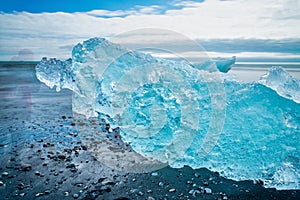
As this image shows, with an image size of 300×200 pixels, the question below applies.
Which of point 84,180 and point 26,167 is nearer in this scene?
point 84,180

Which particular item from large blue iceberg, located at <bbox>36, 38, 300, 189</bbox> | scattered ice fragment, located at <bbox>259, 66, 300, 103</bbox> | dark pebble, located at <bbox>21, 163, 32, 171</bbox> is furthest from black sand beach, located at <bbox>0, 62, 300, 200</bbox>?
scattered ice fragment, located at <bbox>259, 66, 300, 103</bbox>

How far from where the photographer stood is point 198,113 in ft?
14.8

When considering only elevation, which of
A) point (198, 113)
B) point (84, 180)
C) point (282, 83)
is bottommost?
point (84, 180)

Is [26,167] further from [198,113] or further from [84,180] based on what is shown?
[198,113]

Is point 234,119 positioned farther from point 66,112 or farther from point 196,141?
point 66,112

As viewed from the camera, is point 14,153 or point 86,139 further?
point 86,139

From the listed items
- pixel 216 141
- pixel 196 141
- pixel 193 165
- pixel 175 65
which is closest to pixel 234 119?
pixel 216 141

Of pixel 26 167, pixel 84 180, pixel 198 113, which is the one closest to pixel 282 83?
pixel 198 113

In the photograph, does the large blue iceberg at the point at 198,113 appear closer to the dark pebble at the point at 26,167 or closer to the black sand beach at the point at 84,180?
the black sand beach at the point at 84,180

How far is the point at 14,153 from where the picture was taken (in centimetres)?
461

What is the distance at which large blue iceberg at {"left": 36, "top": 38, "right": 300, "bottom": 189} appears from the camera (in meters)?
3.93

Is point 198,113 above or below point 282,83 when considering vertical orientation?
below

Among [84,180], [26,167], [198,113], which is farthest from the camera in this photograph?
[198,113]

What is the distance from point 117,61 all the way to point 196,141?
8.43 feet
